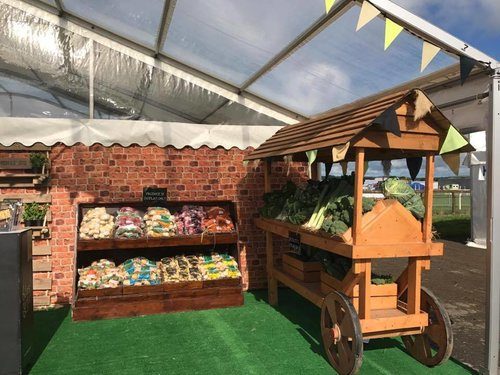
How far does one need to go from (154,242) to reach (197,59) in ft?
10.4

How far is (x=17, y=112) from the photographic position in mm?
6418

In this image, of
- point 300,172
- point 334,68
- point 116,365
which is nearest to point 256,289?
point 300,172

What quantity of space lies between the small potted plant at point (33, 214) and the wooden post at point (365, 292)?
4380 mm

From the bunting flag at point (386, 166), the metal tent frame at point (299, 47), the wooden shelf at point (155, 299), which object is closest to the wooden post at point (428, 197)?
the metal tent frame at point (299, 47)

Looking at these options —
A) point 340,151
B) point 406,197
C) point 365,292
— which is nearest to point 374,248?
point 365,292

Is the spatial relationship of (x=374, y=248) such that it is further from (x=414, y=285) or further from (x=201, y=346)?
(x=201, y=346)

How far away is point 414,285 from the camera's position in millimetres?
4016

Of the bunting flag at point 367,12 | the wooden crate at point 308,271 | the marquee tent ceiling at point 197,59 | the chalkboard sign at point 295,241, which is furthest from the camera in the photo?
the marquee tent ceiling at point 197,59

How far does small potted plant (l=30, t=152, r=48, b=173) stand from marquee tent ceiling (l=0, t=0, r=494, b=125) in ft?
3.63

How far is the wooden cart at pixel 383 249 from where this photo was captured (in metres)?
3.70

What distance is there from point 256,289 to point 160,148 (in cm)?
275

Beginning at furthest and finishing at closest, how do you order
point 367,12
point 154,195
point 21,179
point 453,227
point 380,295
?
point 453,227, point 154,195, point 21,179, point 380,295, point 367,12

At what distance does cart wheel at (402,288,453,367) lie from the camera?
12.8 feet

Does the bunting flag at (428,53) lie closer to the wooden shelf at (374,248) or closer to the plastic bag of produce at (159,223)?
the wooden shelf at (374,248)
